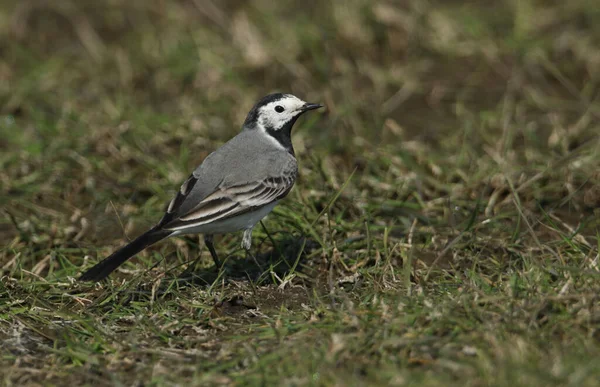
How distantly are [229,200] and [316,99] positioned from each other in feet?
10.3

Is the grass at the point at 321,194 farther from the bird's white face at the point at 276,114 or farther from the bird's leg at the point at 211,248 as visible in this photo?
the bird's white face at the point at 276,114

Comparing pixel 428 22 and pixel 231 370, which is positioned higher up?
pixel 428 22

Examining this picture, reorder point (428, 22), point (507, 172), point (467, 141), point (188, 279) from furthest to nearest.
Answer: point (428, 22), point (467, 141), point (507, 172), point (188, 279)

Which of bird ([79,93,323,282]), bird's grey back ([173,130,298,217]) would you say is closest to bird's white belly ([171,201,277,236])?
bird ([79,93,323,282])

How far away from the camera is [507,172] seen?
282 inches

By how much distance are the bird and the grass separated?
0.30m

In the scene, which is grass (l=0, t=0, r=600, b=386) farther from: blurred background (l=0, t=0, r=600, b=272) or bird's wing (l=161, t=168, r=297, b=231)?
bird's wing (l=161, t=168, r=297, b=231)

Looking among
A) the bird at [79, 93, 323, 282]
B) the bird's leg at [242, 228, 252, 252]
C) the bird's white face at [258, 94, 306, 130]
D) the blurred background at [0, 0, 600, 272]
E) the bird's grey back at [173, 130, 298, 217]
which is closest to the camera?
the bird at [79, 93, 323, 282]

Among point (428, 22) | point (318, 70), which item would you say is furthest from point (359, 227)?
point (428, 22)

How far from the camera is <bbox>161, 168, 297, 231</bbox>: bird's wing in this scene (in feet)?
19.3

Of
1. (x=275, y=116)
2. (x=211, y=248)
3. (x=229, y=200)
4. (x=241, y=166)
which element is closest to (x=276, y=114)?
(x=275, y=116)

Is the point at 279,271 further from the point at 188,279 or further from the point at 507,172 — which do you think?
the point at 507,172

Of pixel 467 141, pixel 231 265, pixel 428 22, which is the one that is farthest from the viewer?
pixel 428 22

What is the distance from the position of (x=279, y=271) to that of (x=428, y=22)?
4.66 m
